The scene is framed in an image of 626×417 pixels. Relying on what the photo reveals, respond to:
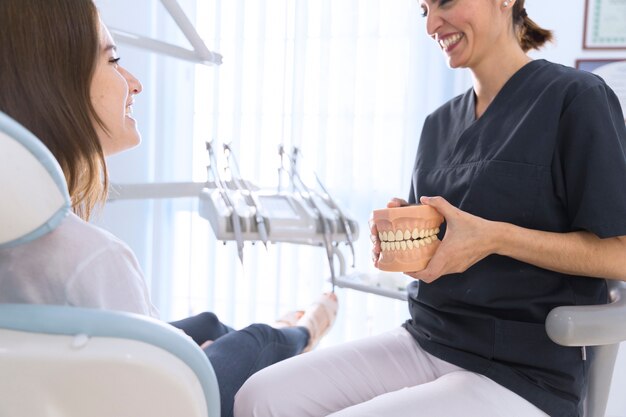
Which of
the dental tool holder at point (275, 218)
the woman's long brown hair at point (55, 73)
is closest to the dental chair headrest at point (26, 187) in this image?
the woman's long brown hair at point (55, 73)

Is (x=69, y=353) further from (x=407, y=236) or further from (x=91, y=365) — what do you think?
(x=407, y=236)

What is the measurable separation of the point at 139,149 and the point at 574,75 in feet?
7.79

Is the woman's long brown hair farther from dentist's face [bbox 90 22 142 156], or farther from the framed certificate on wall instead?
the framed certificate on wall

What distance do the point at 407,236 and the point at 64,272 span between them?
1.69ft

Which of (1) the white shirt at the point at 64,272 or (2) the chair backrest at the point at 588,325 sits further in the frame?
(2) the chair backrest at the point at 588,325

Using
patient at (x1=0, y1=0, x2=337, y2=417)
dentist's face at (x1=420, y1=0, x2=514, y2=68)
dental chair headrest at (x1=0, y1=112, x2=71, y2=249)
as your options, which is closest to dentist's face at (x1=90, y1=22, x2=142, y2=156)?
patient at (x1=0, y1=0, x2=337, y2=417)

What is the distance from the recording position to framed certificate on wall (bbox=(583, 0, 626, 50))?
2615mm

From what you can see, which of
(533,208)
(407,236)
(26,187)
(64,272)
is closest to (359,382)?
(407,236)

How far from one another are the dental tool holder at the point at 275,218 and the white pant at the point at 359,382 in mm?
343

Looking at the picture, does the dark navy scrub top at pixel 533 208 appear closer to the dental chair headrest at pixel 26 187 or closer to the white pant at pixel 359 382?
the white pant at pixel 359 382

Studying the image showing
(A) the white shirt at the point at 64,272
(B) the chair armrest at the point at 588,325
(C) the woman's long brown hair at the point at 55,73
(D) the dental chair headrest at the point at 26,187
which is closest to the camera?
(D) the dental chair headrest at the point at 26,187

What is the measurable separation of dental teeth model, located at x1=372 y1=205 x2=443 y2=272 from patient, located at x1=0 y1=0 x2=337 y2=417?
0.38 m

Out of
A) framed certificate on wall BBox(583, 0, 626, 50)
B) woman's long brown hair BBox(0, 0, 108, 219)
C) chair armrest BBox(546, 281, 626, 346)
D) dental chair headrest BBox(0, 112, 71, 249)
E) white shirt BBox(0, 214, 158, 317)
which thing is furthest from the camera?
framed certificate on wall BBox(583, 0, 626, 50)

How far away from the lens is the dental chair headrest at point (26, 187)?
58 cm
